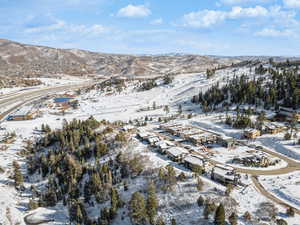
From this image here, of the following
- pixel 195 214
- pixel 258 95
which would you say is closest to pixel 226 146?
pixel 195 214

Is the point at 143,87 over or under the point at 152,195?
over

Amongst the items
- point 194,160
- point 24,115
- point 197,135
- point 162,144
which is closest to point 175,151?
point 162,144

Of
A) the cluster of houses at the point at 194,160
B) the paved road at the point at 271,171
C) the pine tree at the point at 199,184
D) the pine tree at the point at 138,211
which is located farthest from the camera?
the cluster of houses at the point at 194,160

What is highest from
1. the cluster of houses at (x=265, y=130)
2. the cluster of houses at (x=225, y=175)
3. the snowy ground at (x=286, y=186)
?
the cluster of houses at (x=265, y=130)

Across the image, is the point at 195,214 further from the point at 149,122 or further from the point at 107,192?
the point at 149,122

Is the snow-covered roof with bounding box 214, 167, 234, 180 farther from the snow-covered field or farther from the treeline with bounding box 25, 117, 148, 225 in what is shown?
the treeline with bounding box 25, 117, 148, 225

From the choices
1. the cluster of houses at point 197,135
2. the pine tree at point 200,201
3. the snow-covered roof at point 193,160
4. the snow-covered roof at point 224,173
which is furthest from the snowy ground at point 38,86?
the pine tree at point 200,201

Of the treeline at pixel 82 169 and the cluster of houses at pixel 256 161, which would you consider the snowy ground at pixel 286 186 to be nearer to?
the cluster of houses at pixel 256 161

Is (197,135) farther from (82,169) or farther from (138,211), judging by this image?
(138,211)
